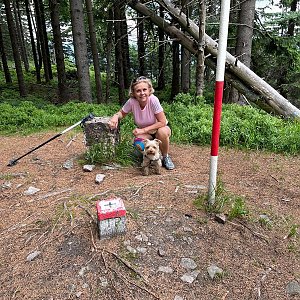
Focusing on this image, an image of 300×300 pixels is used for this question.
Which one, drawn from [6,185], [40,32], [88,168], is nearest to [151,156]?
[88,168]

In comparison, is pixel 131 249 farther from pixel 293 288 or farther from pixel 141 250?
pixel 293 288

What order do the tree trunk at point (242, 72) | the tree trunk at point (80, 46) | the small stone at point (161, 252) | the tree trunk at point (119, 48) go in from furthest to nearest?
the tree trunk at point (119, 48)
the tree trunk at point (80, 46)
the tree trunk at point (242, 72)
the small stone at point (161, 252)

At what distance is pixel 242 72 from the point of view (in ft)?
23.2

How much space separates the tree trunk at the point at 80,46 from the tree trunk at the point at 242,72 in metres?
2.49

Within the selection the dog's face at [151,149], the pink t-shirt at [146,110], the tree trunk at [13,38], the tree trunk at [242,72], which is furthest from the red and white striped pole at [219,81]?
the tree trunk at [13,38]

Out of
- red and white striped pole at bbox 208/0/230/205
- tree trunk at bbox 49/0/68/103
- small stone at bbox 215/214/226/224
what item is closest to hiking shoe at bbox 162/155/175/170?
red and white striped pole at bbox 208/0/230/205

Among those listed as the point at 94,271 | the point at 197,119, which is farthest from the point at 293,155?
the point at 94,271

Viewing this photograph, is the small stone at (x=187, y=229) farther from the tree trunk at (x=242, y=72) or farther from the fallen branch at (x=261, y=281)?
the tree trunk at (x=242, y=72)

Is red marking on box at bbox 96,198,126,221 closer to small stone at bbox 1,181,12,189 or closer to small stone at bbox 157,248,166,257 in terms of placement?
small stone at bbox 157,248,166,257

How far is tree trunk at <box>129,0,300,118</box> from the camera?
673cm

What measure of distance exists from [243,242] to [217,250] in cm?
28

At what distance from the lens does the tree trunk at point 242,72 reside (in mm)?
6730

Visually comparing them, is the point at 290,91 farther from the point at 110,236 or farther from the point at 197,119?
the point at 110,236

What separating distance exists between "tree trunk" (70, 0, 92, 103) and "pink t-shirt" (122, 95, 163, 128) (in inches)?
235
